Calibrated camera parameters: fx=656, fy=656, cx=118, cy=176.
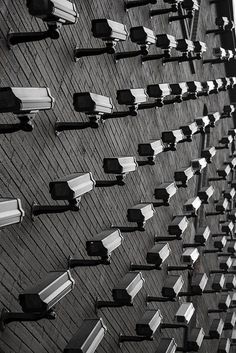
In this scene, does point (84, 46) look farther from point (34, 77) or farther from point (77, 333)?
point (77, 333)

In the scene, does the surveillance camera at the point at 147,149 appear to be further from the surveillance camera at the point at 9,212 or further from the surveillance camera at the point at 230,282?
the surveillance camera at the point at 230,282

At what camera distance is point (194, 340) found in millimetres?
15312

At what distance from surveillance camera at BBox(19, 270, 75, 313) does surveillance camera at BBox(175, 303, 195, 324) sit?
21.5ft

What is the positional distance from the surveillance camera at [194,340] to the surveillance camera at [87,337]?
21.2ft

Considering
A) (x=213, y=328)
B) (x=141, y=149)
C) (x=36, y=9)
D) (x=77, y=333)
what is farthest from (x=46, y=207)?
(x=213, y=328)

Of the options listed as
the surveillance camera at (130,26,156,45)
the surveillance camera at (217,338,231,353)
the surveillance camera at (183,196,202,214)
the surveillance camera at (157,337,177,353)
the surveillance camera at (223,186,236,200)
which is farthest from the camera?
the surveillance camera at (223,186,236,200)

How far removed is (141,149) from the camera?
11898mm

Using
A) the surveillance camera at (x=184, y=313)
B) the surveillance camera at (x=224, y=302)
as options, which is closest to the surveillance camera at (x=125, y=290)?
the surveillance camera at (x=184, y=313)

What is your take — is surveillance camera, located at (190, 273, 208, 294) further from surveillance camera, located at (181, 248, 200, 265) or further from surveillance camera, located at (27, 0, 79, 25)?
surveillance camera, located at (27, 0, 79, 25)

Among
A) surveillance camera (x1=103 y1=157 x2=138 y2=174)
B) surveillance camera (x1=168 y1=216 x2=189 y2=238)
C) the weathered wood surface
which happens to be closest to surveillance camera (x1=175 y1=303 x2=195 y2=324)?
the weathered wood surface

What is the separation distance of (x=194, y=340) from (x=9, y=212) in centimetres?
988

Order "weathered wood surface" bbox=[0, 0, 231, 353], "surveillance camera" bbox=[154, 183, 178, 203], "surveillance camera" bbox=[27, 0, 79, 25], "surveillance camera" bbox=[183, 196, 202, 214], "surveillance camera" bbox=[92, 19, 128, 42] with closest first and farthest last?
"surveillance camera" bbox=[27, 0, 79, 25] → "weathered wood surface" bbox=[0, 0, 231, 353] → "surveillance camera" bbox=[92, 19, 128, 42] → "surveillance camera" bbox=[154, 183, 178, 203] → "surveillance camera" bbox=[183, 196, 202, 214]

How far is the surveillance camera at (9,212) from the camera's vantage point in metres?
6.37

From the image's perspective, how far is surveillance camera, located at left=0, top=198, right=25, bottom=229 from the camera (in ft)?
20.9
